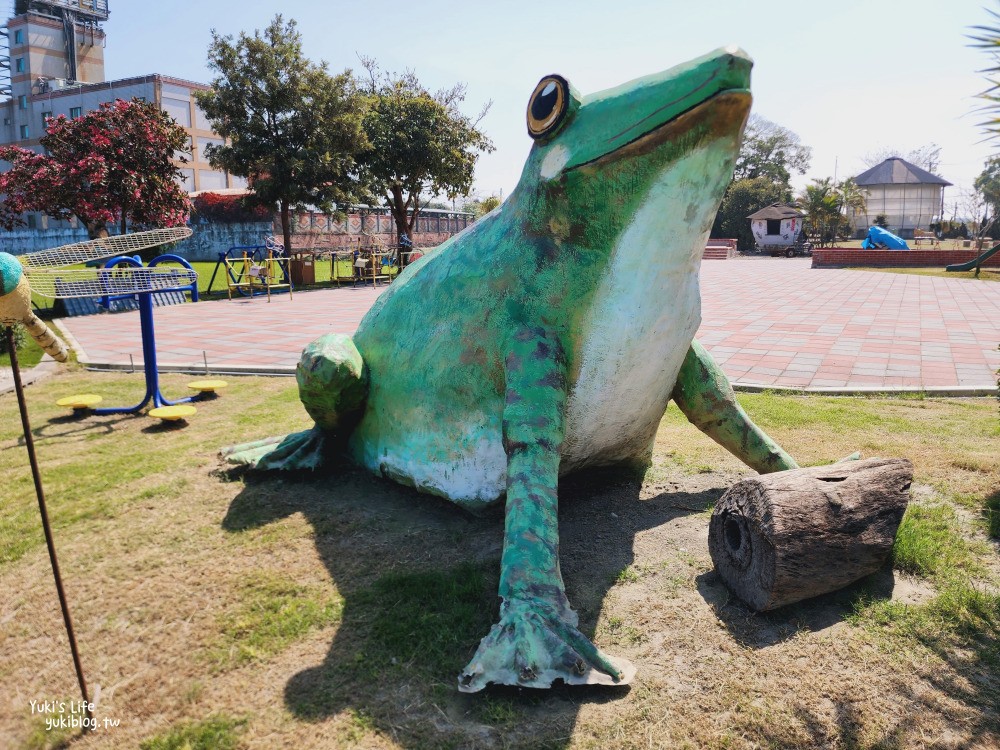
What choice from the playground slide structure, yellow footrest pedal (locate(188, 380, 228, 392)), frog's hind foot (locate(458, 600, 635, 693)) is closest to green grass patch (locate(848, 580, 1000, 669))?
frog's hind foot (locate(458, 600, 635, 693))

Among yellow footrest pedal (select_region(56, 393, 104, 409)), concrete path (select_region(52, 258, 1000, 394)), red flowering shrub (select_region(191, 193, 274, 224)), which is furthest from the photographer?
red flowering shrub (select_region(191, 193, 274, 224))

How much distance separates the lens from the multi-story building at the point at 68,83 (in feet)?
123

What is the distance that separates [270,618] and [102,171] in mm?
15360

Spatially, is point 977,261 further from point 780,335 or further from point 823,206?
point 823,206

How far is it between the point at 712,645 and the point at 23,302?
2491mm

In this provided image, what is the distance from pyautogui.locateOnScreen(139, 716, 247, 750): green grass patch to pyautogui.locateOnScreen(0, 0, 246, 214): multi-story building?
40845 millimetres

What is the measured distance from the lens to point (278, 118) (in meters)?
18.4

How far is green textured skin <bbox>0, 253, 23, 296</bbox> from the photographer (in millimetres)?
1928

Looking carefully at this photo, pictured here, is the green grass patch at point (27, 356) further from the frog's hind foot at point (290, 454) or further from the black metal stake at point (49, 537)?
the black metal stake at point (49, 537)

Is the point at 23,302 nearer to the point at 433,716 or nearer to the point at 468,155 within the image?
the point at 433,716

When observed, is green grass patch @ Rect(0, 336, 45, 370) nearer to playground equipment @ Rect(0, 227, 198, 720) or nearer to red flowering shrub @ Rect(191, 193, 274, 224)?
playground equipment @ Rect(0, 227, 198, 720)

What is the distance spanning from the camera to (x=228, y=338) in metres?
9.83

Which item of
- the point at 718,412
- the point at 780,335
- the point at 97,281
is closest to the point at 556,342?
the point at 718,412

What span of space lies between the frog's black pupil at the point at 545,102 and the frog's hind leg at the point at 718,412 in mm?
1354
